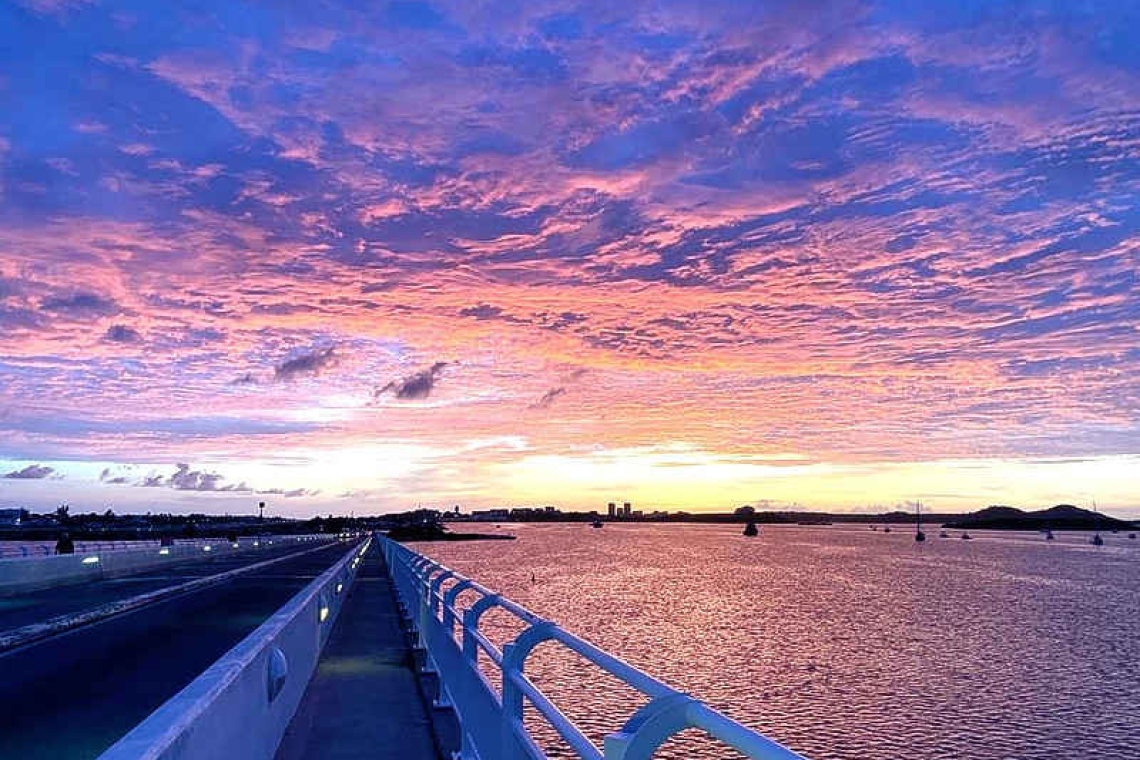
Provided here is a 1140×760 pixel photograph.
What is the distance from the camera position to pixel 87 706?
11.5 m

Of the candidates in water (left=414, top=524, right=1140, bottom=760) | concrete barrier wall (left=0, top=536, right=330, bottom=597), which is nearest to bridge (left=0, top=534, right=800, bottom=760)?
concrete barrier wall (left=0, top=536, right=330, bottom=597)

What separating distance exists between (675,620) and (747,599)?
22.0 meters

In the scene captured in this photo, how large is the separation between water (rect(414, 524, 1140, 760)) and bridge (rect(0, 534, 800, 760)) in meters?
13.5

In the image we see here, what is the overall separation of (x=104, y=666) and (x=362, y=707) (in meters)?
5.12

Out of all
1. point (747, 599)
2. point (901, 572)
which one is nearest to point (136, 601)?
point (747, 599)

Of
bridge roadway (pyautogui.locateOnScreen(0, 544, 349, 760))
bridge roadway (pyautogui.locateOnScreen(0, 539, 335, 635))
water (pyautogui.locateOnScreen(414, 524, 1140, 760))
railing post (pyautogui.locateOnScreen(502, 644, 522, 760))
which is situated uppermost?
railing post (pyautogui.locateOnScreen(502, 644, 522, 760))

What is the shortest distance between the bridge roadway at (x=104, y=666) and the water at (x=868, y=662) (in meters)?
11.6

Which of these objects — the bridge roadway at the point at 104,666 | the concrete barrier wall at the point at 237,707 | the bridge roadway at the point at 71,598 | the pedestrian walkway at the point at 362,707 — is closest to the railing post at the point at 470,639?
the pedestrian walkway at the point at 362,707

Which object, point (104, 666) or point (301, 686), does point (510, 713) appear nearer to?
point (301, 686)

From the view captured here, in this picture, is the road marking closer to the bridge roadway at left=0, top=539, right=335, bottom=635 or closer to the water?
the bridge roadway at left=0, top=539, right=335, bottom=635

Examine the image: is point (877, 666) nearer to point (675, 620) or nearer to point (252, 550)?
point (675, 620)

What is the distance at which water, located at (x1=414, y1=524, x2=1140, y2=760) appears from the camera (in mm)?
33469

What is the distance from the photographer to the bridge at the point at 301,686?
466cm

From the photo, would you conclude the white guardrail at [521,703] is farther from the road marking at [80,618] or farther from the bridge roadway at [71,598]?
the bridge roadway at [71,598]
